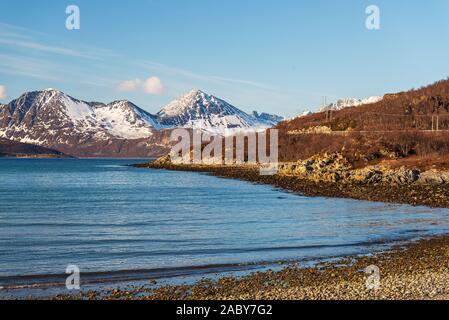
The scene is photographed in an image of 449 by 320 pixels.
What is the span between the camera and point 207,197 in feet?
190

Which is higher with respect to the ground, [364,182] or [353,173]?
[353,173]

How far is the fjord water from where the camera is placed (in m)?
23.0

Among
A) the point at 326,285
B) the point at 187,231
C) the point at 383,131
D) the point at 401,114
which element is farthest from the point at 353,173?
the point at 401,114

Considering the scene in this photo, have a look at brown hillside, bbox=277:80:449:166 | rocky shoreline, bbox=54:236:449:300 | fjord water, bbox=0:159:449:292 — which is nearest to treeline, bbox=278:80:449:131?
brown hillside, bbox=277:80:449:166

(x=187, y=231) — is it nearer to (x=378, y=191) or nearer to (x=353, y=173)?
(x=378, y=191)

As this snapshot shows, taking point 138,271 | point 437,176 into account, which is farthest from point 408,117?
point 138,271

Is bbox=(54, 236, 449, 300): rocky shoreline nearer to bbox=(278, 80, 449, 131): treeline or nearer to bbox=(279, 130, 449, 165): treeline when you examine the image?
bbox=(279, 130, 449, 165): treeline

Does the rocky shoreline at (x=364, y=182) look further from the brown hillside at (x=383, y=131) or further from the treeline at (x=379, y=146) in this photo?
the brown hillside at (x=383, y=131)

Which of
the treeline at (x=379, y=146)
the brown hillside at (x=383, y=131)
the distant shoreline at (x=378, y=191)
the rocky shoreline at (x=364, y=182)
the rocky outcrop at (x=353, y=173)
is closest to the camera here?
the distant shoreline at (x=378, y=191)

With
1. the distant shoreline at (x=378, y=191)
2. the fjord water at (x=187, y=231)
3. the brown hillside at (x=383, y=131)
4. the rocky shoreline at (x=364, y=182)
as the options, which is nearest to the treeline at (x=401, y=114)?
the brown hillside at (x=383, y=131)

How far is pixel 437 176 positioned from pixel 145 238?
148ft

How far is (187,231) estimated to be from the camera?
32.0 metres

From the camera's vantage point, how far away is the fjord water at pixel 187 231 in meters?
23.0
